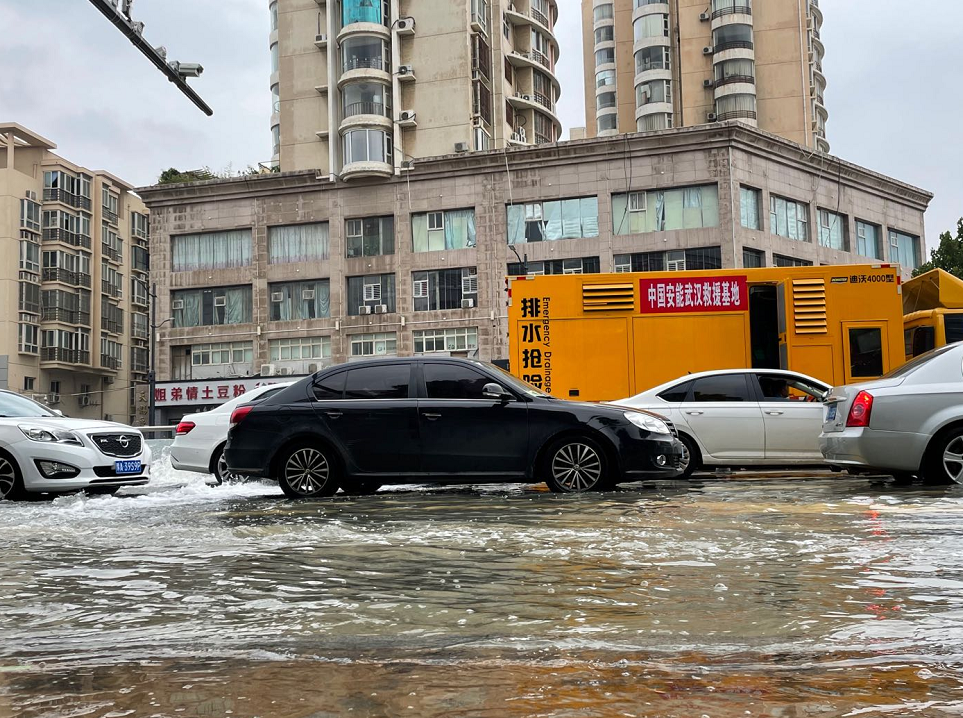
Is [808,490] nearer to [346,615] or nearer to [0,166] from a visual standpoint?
[346,615]

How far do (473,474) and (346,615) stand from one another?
5.78 m

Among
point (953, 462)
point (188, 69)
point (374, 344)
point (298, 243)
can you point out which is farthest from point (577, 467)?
point (298, 243)

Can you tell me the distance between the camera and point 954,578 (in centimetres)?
497

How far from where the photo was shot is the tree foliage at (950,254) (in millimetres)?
48406

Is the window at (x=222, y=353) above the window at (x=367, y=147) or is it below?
below

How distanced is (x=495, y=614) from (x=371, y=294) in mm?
43143

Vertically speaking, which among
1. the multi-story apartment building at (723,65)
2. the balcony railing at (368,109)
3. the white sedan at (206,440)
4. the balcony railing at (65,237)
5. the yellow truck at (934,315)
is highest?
the multi-story apartment building at (723,65)

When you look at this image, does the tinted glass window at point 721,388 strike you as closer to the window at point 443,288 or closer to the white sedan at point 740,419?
the white sedan at point 740,419

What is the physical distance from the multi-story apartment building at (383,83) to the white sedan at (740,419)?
3588 centimetres

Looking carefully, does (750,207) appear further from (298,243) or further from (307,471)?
(307,471)

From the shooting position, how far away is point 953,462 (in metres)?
9.62

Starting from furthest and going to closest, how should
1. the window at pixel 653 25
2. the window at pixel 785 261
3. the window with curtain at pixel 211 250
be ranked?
the window at pixel 653 25 < the window with curtain at pixel 211 250 < the window at pixel 785 261

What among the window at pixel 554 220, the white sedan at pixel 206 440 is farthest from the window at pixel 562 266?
the white sedan at pixel 206 440

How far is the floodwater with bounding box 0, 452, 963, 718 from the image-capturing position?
10.2 feet
